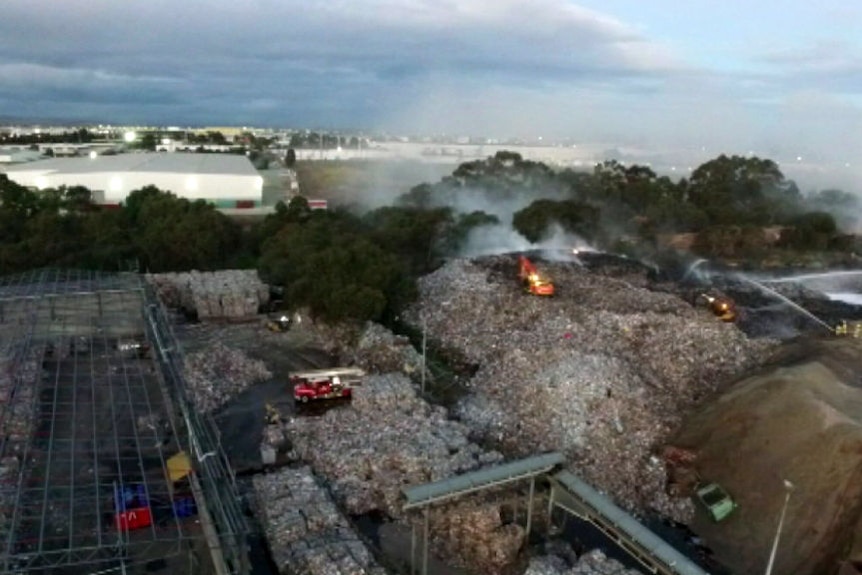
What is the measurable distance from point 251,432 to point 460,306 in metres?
12.5

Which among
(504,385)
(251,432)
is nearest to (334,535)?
(251,432)

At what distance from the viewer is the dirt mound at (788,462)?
1677 centimetres

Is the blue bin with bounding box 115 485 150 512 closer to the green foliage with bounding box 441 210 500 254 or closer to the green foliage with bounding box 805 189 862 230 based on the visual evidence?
the green foliage with bounding box 441 210 500 254

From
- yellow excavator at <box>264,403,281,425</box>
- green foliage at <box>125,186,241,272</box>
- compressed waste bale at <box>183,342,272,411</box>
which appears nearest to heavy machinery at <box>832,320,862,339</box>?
yellow excavator at <box>264,403,281,425</box>

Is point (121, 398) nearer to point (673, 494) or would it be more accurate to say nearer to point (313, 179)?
point (673, 494)

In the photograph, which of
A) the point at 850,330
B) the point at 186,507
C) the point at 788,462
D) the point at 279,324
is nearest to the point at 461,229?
the point at 279,324

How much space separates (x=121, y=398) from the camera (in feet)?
72.8

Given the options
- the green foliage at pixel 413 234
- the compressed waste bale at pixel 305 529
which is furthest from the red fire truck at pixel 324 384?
the green foliage at pixel 413 234

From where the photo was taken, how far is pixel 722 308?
98.8 feet

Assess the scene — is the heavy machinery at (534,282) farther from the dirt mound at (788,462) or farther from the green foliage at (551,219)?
the green foliage at (551,219)

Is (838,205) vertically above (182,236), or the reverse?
(838,205)

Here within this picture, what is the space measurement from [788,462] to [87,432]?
66.0 ft

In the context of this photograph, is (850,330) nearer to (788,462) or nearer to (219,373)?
(788,462)

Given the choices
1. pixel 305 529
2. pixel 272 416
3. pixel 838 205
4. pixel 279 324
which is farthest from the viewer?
pixel 838 205
